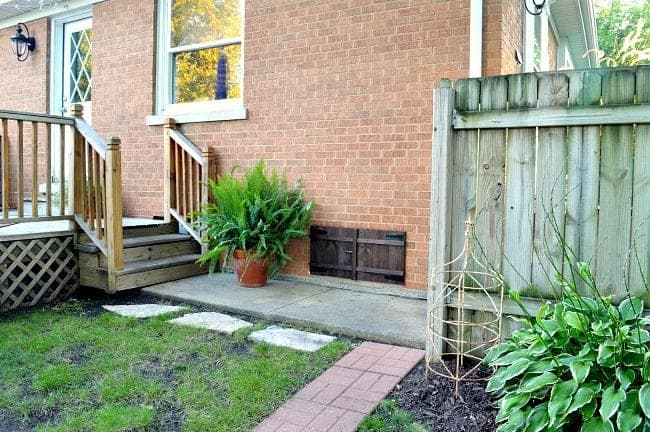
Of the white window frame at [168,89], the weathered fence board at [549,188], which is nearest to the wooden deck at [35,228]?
the white window frame at [168,89]

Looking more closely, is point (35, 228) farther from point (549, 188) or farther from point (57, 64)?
point (549, 188)

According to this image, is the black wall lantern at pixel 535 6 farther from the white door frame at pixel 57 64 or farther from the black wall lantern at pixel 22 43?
the black wall lantern at pixel 22 43

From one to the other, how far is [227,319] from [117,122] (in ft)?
12.2

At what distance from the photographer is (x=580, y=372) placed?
1.94m

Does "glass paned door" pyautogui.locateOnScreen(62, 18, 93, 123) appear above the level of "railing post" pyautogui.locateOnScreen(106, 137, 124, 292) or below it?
above

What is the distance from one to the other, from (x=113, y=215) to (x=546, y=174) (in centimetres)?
346

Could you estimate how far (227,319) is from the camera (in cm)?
392

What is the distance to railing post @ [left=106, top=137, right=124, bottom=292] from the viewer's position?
15.0 ft

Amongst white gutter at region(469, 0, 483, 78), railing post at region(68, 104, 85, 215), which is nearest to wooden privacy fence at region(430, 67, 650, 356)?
white gutter at region(469, 0, 483, 78)

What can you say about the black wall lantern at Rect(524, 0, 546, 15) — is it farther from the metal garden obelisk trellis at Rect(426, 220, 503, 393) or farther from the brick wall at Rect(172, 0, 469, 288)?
the metal garden obelisk trellis at Rect(426, 220, 503, 393)

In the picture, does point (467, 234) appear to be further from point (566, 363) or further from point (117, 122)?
point (117, 122)

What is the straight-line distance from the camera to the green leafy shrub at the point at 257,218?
4699 millimetres

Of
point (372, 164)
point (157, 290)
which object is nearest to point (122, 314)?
point (157, 290)

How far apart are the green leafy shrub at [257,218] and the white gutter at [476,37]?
6.00 ft
